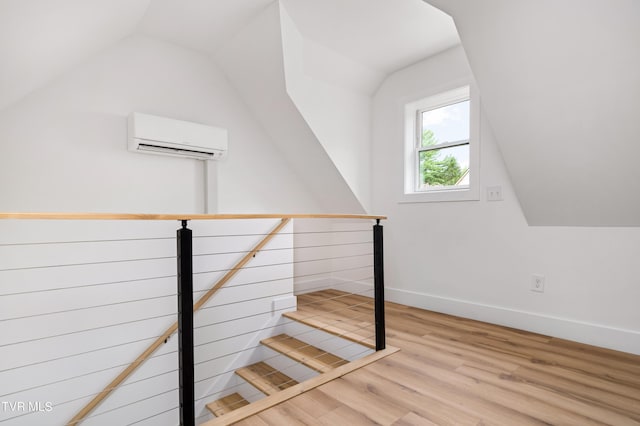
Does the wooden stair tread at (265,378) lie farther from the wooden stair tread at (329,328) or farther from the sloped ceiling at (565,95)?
the sloped ceiling at (565,95)

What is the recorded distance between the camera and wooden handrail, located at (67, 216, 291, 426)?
2574mm

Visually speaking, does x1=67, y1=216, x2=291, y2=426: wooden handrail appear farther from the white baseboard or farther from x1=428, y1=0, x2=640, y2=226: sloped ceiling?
x1=428, y1=0, x2=640, y2=226: sloped ceiling

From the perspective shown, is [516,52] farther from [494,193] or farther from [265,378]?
[265,378]

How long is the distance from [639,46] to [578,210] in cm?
117

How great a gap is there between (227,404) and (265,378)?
41 cm

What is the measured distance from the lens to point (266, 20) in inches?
109

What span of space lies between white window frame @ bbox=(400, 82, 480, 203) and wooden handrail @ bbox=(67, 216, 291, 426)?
1376 millimetres

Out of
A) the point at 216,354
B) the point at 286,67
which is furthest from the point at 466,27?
the point at 216,354

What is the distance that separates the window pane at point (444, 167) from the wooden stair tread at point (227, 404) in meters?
2.58

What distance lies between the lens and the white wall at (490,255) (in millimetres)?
2465

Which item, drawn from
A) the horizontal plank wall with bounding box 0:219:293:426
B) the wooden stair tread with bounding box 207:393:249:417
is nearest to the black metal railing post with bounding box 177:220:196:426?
the horizontal plank wall with bounding box 0:219:293:426

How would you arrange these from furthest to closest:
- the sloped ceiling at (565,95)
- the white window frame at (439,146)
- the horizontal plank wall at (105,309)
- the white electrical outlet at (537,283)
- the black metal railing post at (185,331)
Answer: the white window frame at (439,146), the white electrical outlet at (537,283), the horizontal plank wall at (105,309), the sloped ceiling at (565,95), the black metal railing post at (185,331)

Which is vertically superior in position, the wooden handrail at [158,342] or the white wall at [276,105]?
the white wall at [276,105]

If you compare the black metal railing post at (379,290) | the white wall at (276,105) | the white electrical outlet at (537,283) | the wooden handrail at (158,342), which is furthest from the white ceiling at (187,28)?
the white electrical outlet at (537,283)
